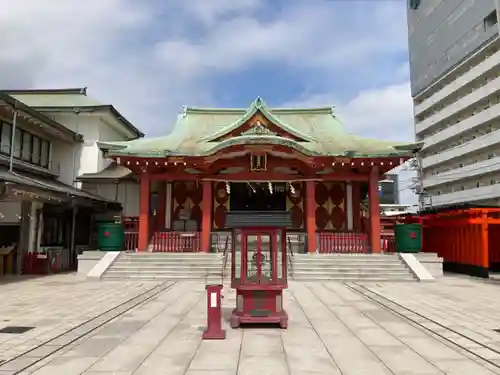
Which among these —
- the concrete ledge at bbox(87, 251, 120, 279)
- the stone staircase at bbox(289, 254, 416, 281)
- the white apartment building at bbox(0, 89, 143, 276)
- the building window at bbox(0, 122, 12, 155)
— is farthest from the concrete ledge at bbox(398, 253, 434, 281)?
the building window at bbox(0, 122, 12, 155)

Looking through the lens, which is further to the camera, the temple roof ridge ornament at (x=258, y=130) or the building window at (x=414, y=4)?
the building window at (x=414, y=4)

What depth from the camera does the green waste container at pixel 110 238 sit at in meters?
19.5

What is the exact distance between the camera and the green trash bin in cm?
1933

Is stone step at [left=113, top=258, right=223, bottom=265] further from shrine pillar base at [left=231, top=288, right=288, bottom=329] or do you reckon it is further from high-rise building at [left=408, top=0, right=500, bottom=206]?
high-rise building at [left=408, top=0, right=500, bottom=206]

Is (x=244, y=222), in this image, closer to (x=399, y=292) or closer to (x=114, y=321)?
(x=114, y=321)

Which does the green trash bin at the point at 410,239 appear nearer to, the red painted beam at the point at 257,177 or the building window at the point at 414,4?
the red painted beam at the point at 257,177

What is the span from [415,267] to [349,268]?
2589 mm

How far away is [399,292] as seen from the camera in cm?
1387

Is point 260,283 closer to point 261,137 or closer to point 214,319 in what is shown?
point 214,319

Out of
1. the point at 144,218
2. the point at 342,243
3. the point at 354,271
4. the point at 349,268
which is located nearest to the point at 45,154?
the point at 144,218

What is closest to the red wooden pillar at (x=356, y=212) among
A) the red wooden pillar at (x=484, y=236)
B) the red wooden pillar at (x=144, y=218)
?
the red wooden pillar at (x=484, y=236)

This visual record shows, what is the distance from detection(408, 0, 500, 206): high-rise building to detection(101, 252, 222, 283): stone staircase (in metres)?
35.6

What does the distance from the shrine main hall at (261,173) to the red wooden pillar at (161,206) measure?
0.17ft

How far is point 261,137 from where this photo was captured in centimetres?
1883
